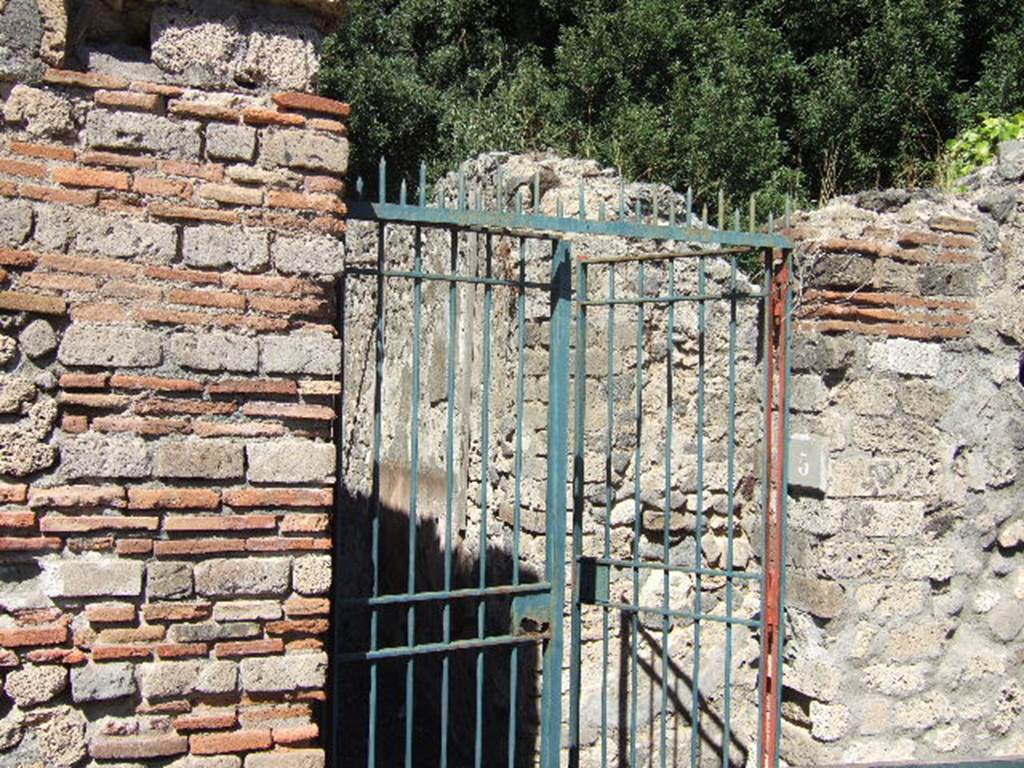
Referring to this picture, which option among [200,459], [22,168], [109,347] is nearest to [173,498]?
[200,459]

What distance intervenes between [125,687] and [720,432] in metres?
3.13

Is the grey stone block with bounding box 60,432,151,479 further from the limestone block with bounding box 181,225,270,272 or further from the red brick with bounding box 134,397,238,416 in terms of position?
the limestone block with bounding box 181,225,270,272

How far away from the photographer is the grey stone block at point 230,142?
3078 mm

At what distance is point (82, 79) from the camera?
2975 millimetres

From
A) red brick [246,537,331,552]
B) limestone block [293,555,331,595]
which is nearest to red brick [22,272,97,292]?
red brick [246,537,331,552]

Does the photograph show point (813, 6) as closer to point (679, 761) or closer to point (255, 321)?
point (679, 761)

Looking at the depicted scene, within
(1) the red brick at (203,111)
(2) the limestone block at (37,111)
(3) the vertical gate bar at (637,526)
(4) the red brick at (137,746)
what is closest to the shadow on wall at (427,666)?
(3) the vertical gate bar at (637,526)

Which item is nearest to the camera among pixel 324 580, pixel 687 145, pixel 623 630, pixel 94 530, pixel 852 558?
pixel 94 530

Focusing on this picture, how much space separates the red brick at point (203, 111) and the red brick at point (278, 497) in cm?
107

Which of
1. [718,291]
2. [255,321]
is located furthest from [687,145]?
[255,321]

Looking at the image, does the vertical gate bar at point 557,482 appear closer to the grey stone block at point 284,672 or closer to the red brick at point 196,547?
the grey stone block at point 284,672

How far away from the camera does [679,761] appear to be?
5.14 meters

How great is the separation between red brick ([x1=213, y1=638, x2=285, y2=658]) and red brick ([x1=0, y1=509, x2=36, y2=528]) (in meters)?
0.61

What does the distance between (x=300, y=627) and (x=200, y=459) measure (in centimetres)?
57
